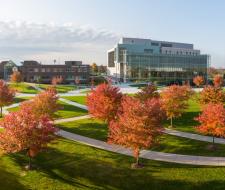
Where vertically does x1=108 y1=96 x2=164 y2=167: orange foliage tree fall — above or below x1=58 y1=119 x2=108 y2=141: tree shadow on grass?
above

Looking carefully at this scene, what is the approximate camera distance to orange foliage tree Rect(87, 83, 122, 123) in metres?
36.9

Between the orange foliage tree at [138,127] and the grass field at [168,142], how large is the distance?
426 centimetres

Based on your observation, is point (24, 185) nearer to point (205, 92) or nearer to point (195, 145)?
point (195, 145)

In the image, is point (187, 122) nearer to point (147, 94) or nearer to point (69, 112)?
point (147, 94)

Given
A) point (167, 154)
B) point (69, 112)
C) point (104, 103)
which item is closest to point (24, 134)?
point (104, 103)

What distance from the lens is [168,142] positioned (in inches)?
1332

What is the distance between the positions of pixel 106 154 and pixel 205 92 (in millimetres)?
20521

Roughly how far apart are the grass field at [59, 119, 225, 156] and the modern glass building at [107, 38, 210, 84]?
3652 inches

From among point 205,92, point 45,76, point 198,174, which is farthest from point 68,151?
point 45,76

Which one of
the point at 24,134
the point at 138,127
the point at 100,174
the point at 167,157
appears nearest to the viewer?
the point at 100,174

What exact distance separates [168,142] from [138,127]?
24.0 ft

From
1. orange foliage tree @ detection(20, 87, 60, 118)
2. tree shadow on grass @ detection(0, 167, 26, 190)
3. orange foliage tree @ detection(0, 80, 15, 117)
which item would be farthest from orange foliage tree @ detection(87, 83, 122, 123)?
orange foliage tree @ detection(0, 80, 15, 117)

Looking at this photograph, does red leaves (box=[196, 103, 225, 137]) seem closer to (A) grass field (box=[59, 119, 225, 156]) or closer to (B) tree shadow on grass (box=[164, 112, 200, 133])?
(A) grass field (box=[59, 119, 225, 156])

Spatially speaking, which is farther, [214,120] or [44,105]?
[44,105]
